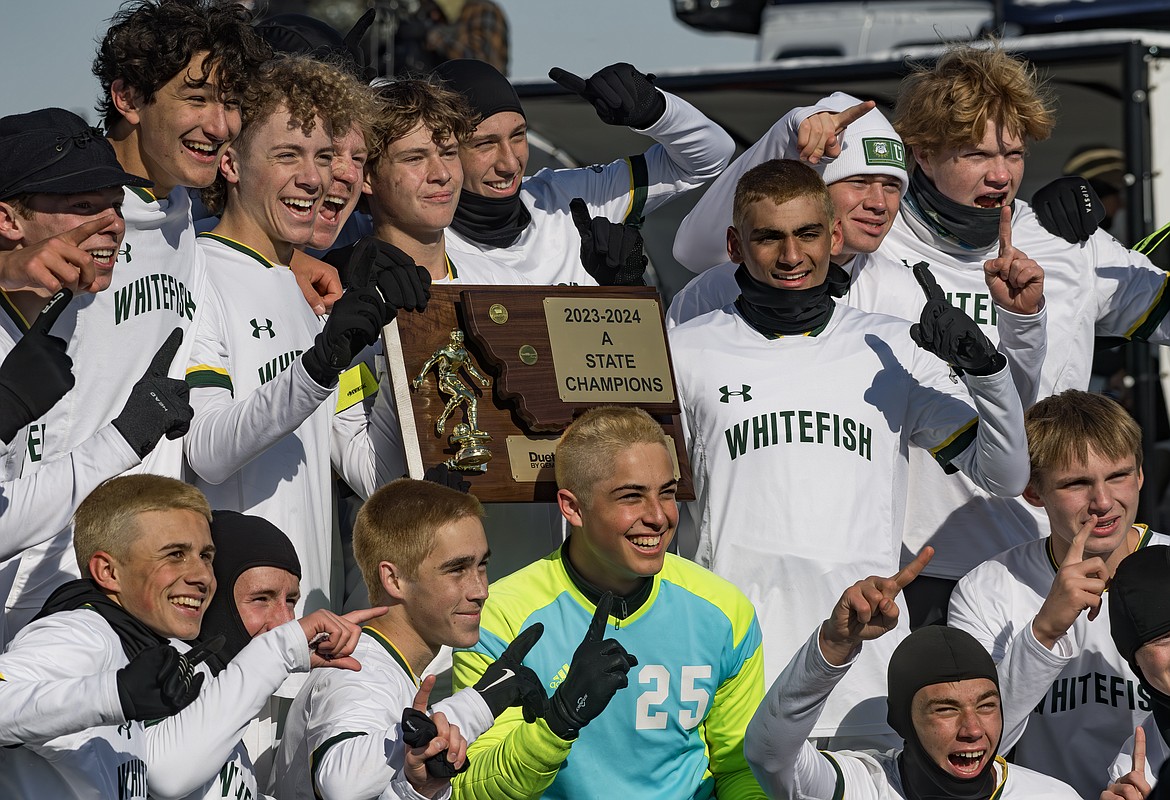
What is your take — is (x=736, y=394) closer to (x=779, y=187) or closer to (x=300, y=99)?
(x=779, y=187)

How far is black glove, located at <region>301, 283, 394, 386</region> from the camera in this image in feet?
15.1

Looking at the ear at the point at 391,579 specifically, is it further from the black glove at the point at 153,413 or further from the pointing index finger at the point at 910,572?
the pointing index finger at the point at 910,572

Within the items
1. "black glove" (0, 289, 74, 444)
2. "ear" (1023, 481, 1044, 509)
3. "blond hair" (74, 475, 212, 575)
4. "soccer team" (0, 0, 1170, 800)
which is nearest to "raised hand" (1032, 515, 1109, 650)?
"soccer team" (0, 0, 1170, 800)

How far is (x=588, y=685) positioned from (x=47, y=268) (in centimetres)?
168

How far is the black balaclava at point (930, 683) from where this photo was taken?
4598mm

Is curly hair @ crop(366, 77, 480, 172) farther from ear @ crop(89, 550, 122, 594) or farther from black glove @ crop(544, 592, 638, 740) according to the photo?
black glove @ crop(544, 592, 638, 740)

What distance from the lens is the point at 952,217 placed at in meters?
5.89

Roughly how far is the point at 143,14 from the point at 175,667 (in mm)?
2273

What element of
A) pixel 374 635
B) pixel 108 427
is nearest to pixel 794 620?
pixel 374 635

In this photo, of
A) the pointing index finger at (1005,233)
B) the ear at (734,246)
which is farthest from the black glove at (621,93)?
the pointing index finger at (1005,233)

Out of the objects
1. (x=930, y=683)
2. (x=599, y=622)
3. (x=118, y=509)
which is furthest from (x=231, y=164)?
(x=930, y=683)

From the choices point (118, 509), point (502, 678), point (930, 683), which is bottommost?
point (930, 683)

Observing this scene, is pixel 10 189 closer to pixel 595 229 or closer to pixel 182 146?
pixel 182 146

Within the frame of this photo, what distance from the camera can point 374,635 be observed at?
182 inches
